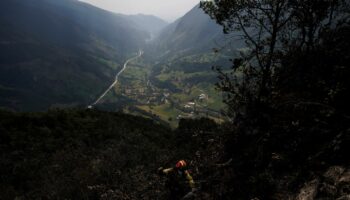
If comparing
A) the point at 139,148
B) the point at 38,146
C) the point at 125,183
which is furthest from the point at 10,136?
the point at 125,183

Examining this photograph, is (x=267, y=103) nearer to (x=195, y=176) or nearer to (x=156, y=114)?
(x=195, y=176)

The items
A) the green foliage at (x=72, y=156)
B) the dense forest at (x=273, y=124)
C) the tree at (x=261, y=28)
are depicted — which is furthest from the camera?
the green foliage at (x=72, y=156)

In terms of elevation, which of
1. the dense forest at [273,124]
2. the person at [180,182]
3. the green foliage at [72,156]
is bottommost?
the green foliage at [72,156]

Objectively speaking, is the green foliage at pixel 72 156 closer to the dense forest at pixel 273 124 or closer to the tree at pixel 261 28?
the dense forest at pixel 273 124

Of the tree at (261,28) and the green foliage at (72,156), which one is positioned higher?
the tree at (261,28)

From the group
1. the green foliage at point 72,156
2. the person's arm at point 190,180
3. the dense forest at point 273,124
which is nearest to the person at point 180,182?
the person's arm at point 190,180

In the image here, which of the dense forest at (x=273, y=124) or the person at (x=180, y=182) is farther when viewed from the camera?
the person at (x=180, y=182)

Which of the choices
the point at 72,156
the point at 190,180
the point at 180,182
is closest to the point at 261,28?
the point at 190,180

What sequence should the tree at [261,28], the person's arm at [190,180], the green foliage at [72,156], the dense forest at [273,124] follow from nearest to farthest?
the dense forest at [273,124] → the person's arm at [190,180] → the tree at [261,28] → the green foliage at [72,156]
